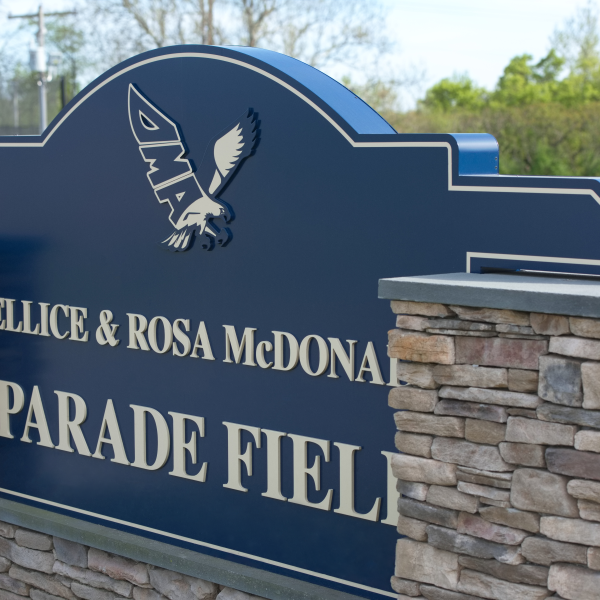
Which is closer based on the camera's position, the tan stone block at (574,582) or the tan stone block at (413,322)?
the tan stone block at (574,582)

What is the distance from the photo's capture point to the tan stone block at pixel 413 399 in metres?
2.78

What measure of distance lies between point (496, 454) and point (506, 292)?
481 mm

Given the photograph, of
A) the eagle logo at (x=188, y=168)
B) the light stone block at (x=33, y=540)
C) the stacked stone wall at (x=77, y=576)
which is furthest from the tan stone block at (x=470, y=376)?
the light stone block at (x=33, y=540)

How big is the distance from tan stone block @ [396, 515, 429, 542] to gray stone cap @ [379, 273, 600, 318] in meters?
0.70

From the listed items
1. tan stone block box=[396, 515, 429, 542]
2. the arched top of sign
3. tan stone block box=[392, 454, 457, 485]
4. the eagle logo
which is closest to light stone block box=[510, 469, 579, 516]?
tan stone block box=[392, 454, 457, 485]

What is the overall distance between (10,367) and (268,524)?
1798 millimetres

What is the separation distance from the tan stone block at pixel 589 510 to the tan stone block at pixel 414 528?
0.51 metres

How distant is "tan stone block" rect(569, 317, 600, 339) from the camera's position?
8.01ft

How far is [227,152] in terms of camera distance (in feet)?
12.5

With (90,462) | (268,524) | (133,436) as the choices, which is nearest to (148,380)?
(133,436)

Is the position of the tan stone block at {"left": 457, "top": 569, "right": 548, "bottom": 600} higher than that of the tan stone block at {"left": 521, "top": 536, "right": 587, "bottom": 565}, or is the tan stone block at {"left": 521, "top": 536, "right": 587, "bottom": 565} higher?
the tan stone block at {"left": 521, "top": 536, "right": 587, "bottom": 565}

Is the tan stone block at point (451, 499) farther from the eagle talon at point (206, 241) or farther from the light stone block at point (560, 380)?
the eagle talon at point (206, 241)

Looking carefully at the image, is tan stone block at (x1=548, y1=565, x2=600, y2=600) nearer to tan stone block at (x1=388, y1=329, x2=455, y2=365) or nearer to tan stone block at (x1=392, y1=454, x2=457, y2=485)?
tan stone block at (x1=392, y1=454, x2=457, y2=485)

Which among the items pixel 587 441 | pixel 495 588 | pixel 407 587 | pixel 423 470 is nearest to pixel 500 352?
pixel 587 441
